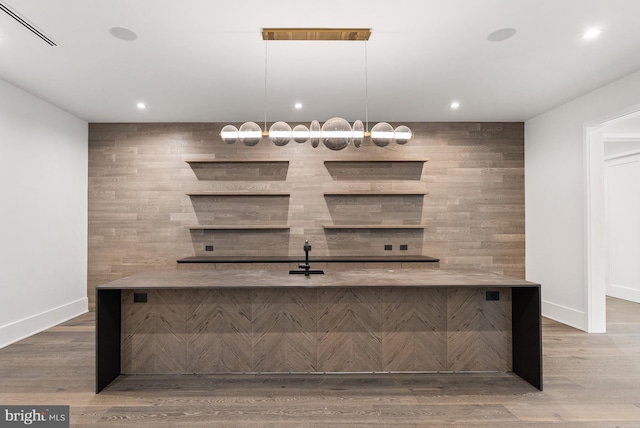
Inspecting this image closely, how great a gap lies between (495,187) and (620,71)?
2.02 m

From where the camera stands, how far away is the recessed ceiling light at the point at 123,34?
270 centimetres

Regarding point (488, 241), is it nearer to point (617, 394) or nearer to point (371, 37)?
point (617, 394)

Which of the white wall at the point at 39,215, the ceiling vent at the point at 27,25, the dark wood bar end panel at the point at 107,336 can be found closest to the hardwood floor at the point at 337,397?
the dark wood bar end panel at the point at 107,336

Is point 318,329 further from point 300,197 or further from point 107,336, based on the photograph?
point 300,197

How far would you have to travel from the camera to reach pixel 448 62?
129 inches

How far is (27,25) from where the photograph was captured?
2637 mm

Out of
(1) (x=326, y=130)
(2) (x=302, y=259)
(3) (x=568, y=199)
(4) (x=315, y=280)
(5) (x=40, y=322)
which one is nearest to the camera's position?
(1) (x=326, y=130)

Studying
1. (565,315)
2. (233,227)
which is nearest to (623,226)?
(565,315)

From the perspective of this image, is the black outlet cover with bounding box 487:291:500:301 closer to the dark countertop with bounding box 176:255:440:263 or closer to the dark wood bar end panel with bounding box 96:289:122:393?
the dark countertop with bounding box 176:255:440:263

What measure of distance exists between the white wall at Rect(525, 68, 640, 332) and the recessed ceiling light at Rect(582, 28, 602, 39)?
1201 millimetres

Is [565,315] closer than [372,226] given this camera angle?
Yes

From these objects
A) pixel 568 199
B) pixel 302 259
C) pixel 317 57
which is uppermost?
pixel 317 57

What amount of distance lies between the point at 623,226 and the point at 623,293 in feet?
3.72

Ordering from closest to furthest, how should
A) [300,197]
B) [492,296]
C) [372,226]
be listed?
[492,296]
[372,226]
[300,197]
